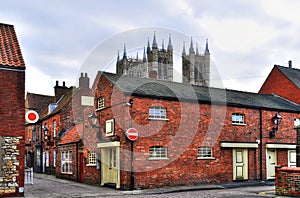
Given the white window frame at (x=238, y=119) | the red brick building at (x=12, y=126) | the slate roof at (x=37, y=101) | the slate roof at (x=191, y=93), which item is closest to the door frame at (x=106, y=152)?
the slate roof at (x=191, y=93)

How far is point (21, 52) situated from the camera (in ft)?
59.0

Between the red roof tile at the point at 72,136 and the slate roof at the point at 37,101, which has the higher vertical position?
the slate roof at the point at 37,101

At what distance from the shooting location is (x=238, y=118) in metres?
24.4

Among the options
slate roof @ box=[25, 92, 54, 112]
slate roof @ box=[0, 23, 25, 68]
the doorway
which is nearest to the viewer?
slate roof @ box=[0, 23, 25, 68]

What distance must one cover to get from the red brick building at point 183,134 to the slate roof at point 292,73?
5.83 metres

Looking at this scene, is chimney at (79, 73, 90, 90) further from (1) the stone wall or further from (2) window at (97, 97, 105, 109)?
(1) the stone wall

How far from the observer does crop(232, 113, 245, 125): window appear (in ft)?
79.5

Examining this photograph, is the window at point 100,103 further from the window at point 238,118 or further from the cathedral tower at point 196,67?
the cathedral tower at point 196,67

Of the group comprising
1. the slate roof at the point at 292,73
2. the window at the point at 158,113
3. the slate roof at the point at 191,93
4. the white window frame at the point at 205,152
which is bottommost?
the white window frame at the point at 205,152

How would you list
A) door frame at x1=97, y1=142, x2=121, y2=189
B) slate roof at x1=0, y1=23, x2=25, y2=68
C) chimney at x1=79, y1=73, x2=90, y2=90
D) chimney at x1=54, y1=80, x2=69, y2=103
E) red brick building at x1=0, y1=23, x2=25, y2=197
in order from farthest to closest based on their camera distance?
1. chimney at x1=54, y1=80, x2=69, y2=103
2. chimney at x1=79, y1=73, x2=90, y2=90
3. door frame at x1=97, y1=142, x2=121, y2=189
4. slate roof at x1=0, y1=23, x2=25, y2=68
5. red brick building at x1=0, y1=23, x2=25, y2=197

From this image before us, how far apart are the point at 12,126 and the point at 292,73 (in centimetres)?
2448

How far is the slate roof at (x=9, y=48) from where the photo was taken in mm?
17061

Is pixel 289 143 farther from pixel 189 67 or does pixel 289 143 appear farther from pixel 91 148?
pixel 189 67

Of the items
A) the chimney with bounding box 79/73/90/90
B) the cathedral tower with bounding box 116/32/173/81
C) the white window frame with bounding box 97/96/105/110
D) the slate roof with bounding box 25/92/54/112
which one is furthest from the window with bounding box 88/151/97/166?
the cathedral tower with bounding box 116/32/173/81
